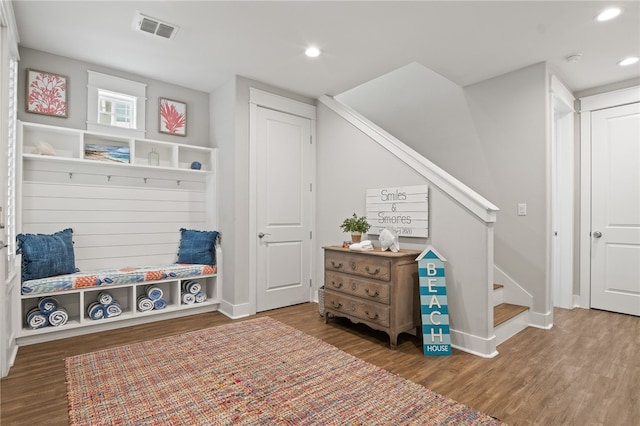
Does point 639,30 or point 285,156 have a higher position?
point 639,30

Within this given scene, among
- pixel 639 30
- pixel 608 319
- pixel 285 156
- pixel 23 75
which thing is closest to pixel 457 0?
pixel 639 30

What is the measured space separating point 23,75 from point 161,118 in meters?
1.21

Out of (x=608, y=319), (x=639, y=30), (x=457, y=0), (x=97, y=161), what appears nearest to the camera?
(x=457, y=0)

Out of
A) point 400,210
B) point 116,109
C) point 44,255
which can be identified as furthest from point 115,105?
point 400,210

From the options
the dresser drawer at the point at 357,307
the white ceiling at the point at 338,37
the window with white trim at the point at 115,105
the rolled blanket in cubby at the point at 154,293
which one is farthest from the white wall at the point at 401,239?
the window with white trim at the point at 115,105

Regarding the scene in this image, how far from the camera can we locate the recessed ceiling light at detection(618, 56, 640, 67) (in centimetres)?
321

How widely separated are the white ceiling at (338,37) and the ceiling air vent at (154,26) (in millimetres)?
54

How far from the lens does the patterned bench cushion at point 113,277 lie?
2.86 m

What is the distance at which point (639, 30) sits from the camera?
2.71 metres

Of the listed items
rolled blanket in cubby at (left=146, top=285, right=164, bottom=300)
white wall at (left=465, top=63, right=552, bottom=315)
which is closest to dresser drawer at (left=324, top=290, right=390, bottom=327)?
white wall at (left=465, top=63, right=552, bottom=315)

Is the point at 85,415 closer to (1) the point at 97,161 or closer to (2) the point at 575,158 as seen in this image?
(1) the point at 97,161

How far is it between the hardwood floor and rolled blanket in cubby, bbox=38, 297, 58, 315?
28 cm

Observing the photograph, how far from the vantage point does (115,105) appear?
371cm

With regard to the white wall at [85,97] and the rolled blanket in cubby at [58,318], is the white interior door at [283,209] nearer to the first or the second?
the white wall at [85,97]
